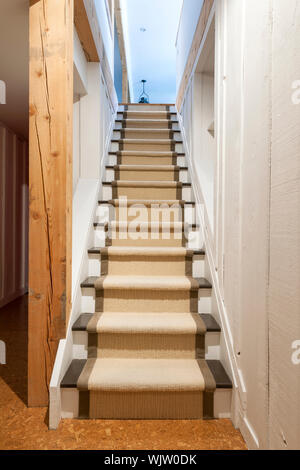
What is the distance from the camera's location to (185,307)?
6.05ft

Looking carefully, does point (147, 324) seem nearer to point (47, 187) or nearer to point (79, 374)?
point (79, 374)

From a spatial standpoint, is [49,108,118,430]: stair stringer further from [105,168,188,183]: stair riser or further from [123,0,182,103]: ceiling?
[123,0,182,103]: ceiling

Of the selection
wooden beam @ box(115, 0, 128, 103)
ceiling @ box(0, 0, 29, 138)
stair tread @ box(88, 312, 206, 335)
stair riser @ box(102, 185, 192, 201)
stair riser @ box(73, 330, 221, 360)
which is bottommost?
stair riser @ box(73, 330, 221, 360)

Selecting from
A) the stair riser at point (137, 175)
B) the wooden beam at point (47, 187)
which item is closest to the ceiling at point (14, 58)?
the wooden beam at point (47, 187)

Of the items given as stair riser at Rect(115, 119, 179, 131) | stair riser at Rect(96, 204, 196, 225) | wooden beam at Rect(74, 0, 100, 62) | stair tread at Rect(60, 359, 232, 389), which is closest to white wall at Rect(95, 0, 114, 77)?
wooden beam at Rect(74, 0, 100, 62)

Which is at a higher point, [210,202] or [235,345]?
[210,202]

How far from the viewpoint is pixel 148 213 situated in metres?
2.55

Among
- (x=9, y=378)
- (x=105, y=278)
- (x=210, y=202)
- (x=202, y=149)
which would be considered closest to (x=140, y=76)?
(x=202, y=149)

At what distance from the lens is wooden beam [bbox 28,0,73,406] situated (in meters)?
1.47

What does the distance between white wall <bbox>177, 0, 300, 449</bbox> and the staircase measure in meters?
0.15

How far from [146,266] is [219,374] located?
83 cm

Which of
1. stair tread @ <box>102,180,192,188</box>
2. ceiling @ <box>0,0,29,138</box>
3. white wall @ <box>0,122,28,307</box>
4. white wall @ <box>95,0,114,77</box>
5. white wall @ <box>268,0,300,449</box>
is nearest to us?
white wall @ <box>268,0,300,449</box>

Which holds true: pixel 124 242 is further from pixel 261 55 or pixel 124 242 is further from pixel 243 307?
pixel 261 55
